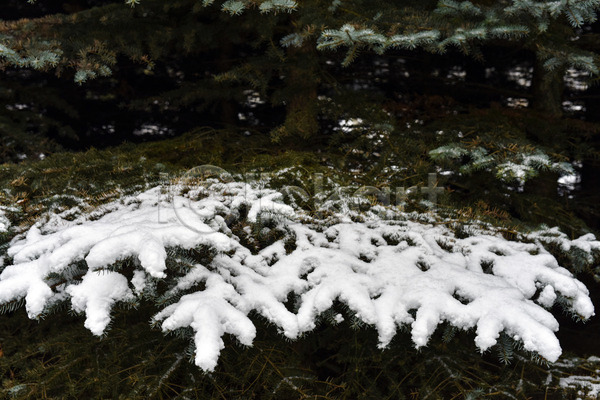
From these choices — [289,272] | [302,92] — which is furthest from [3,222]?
[302,92]

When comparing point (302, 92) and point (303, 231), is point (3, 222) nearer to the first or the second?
point (303, 231)

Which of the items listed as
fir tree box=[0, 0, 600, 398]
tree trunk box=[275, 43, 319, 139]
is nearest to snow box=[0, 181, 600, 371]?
fir tree box=[0, 0, 600, 398]

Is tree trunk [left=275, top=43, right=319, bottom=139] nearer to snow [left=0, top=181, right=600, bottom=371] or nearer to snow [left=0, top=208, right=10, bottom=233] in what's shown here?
snow [left=0, top=181, right=600, bottom=371]

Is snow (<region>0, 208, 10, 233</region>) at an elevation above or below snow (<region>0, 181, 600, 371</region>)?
above

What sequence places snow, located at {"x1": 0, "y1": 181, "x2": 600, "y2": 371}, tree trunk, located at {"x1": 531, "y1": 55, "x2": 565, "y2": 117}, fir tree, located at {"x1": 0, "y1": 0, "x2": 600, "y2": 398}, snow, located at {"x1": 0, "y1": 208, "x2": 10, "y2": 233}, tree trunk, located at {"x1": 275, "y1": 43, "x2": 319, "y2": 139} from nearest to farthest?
1. snow, located at {"x1": 0, "y1": 181, "x2": 600, "y2": 371}
2. fir tree, located at {"x1": 0, "y1": 0, "x2": 600, "y2": 398}
3. snow, located at {"x1": 0, "y1": 208, "x2": 10, "y2": 233}
4. tree trunk, located at {"x1": 275, "y1": 43, "x2": 319, "y2": 139}
5. tree trunk, located at {"x1": 531, "y1": 55, "x2": 565, "y2": 117}

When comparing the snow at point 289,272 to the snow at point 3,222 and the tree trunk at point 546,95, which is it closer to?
the snow at point 3,222

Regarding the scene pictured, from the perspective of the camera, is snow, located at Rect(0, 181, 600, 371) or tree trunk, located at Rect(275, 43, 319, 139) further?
tree trunk, located at Rect(275, 43, 319, 139)

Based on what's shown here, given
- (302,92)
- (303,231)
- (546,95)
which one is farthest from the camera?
(546,95)

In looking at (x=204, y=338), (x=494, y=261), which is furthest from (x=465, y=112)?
(x=204, y=338)

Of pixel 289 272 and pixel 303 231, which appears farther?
pixel 303 231

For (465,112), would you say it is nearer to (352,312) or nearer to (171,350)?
(352,312)

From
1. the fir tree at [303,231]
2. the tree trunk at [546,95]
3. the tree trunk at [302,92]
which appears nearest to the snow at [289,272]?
the fir tree at [303,231]
